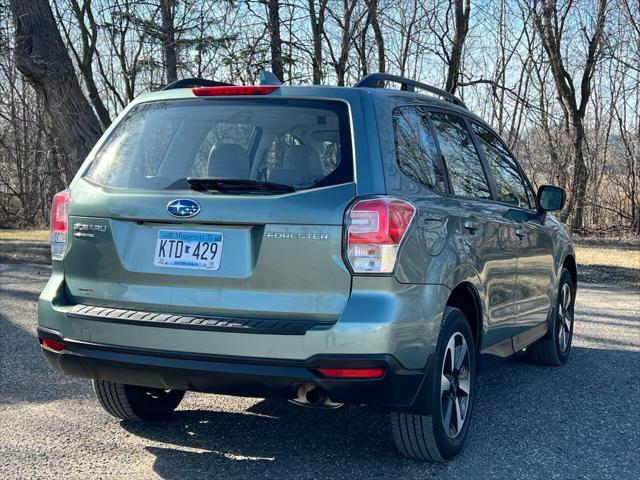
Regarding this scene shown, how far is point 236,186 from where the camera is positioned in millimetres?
3500

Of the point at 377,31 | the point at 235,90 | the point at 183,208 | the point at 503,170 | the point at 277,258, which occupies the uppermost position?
the point at 377,31

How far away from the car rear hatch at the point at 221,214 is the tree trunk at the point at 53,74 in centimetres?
994

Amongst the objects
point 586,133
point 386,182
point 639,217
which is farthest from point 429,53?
point 386,182

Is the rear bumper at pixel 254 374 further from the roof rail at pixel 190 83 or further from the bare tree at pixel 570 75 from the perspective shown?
the bare tree at pixel 570 75

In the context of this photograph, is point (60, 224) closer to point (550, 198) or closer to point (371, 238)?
point (371, 238)

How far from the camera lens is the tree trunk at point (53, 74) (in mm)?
12773

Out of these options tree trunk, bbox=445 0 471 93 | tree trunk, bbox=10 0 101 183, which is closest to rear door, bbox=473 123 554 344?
tree trunk, bbox=10 0 101 183

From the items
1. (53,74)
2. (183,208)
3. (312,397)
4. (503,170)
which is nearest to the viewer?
(312,397)

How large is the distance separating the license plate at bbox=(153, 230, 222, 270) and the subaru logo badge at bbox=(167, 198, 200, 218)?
0.27 ft

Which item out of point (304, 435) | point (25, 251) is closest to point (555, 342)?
point (304, 435)

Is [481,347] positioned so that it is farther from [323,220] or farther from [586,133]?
[586,133]

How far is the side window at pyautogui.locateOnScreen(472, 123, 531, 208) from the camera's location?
5.06m

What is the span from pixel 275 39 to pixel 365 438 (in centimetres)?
1487

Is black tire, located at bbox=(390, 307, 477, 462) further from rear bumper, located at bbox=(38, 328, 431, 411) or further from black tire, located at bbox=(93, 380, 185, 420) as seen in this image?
black tire, located at bbox=(93, 380, 185, 420)
